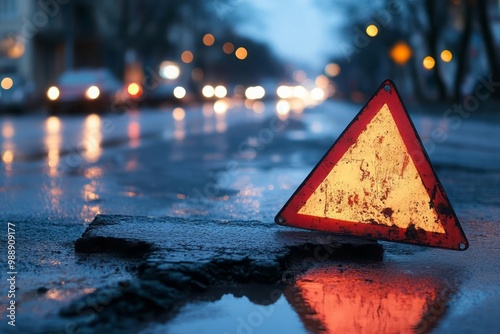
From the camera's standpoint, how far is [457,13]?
61.2 meters

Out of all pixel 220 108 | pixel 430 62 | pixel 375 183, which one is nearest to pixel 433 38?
pixel 430 62

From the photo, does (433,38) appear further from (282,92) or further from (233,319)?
(282,92)

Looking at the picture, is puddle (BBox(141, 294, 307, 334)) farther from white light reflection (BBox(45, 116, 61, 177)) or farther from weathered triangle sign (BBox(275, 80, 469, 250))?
white light reflection (BBox(45, 116, 61, 177))

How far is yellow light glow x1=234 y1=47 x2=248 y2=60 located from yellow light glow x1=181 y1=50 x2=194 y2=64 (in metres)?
18.5

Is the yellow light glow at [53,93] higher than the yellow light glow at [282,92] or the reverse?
higher

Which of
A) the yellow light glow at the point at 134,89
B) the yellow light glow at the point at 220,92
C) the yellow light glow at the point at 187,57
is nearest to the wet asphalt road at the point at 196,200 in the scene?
the yellow light glow at the point at 134,89

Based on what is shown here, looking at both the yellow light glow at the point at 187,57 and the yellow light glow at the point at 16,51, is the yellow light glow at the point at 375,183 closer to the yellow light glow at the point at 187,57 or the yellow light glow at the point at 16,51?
the yellow light glow at the point at 16,51

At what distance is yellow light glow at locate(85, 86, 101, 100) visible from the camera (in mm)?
31484

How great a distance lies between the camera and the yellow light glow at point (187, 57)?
8662cm

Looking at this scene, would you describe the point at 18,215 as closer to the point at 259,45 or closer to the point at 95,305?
the point at 95,305

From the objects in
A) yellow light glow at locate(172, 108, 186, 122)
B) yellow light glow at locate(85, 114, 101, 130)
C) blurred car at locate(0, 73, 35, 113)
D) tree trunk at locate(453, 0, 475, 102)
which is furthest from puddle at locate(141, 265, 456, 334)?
tree trunk at locate(453, 0, 475, 102)

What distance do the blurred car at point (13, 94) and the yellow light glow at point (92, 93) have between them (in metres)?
2.78

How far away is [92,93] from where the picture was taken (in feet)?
104

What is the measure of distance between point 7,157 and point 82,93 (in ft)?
63.3
